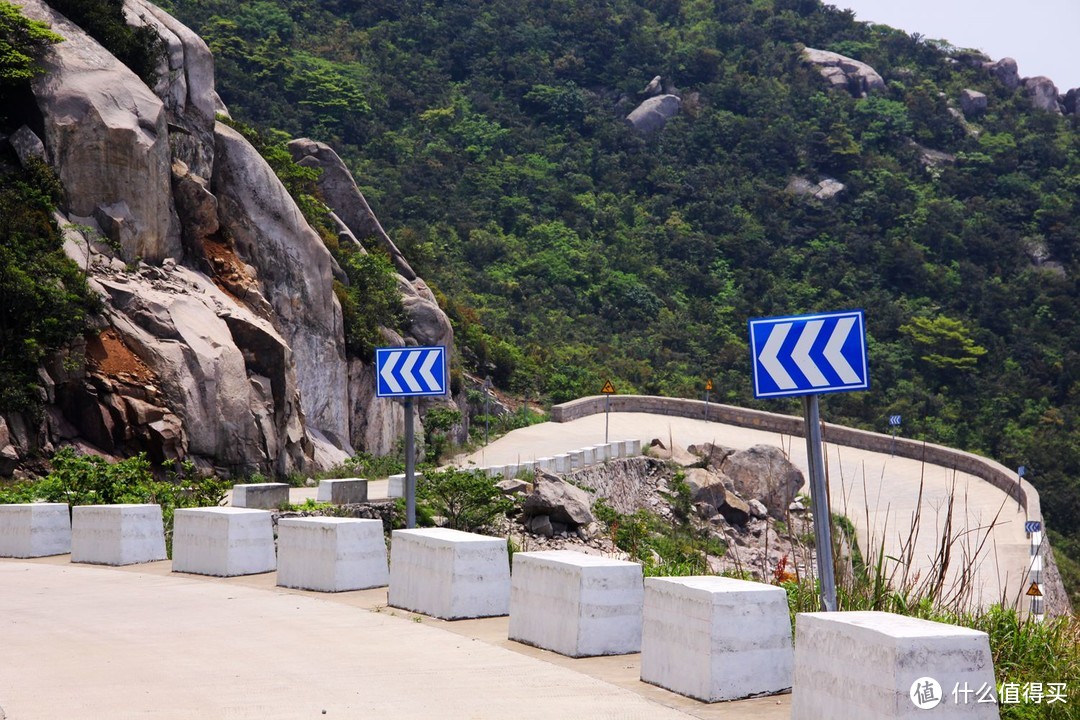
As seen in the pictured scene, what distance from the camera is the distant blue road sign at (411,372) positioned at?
14172mm

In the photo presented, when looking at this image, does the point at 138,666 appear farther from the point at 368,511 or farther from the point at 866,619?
the point at 368,511

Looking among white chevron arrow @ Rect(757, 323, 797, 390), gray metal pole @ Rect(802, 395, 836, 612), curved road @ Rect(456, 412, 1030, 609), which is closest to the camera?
gray metal pole @ Rect(802, 395, 836, 612)

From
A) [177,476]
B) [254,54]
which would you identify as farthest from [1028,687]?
[254,54]

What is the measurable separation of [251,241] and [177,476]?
9893 millimetres

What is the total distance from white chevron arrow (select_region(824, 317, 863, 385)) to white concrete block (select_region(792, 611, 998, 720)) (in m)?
1.54

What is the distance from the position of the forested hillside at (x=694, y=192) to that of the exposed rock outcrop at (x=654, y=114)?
1797 mm

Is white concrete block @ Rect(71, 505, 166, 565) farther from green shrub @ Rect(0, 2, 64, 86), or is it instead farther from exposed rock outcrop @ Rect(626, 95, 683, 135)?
exposed rock outcrop @ Rect(626, 95, 683, 135)

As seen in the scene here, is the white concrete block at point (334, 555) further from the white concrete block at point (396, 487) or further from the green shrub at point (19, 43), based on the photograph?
the green shrub at point (19, 43)

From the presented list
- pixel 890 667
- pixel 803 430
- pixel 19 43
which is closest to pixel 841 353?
pixel 890 667

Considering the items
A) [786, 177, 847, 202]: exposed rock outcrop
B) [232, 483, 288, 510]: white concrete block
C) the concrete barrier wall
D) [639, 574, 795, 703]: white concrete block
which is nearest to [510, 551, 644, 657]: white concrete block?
[639, 574, 795, 703]: white concrete block

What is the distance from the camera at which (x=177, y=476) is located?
94.0 ft

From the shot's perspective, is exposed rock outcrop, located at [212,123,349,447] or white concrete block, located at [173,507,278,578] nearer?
white concrete block, located at [173,507,278,578]

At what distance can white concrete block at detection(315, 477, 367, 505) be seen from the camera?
2597cm

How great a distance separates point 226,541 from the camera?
15875 mm
